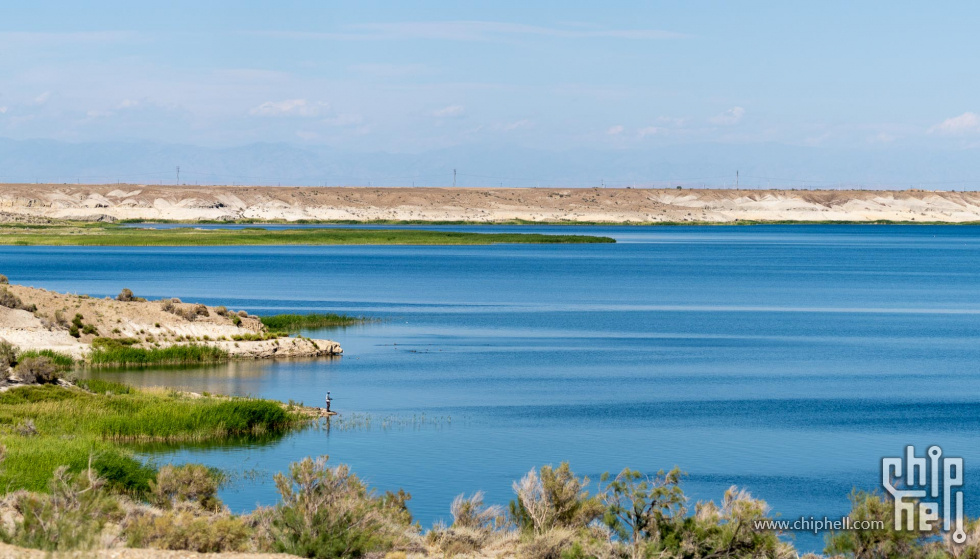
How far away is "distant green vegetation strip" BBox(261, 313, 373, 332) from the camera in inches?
1826

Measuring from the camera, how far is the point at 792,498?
20.1m

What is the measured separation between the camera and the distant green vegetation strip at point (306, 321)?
46.4 m

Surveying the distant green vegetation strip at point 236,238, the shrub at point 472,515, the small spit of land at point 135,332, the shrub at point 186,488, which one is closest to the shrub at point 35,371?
the small spit of land at point 135,332

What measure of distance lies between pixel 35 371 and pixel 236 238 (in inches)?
4001

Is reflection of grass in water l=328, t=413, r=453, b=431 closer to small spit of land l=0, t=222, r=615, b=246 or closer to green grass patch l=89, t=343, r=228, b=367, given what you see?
green grass patch l=89, t=343, r=228, b=367

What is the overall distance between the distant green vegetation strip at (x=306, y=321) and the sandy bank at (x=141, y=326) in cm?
585

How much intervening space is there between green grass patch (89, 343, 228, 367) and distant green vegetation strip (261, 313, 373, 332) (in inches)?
330

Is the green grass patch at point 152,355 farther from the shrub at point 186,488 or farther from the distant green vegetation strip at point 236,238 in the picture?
the distant green vegetation strip at point 236,238

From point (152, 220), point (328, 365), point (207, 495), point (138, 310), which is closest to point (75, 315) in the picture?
point (138, 310)

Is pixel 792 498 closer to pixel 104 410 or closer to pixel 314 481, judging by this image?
pixel 314 481

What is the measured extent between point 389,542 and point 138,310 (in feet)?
90.2

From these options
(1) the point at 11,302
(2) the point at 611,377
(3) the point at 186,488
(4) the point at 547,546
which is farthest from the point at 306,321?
(4) the point at 547,546

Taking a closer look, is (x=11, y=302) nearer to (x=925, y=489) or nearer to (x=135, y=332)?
(x=135, y=332)

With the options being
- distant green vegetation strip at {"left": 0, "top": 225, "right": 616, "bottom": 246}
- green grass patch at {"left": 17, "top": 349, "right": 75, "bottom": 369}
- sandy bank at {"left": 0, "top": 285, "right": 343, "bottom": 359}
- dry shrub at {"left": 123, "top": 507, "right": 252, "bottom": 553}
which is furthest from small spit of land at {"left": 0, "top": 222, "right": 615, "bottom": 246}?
dry shrub at {"left": 123, "top": 507, "right": 252, "bottom": 553}
